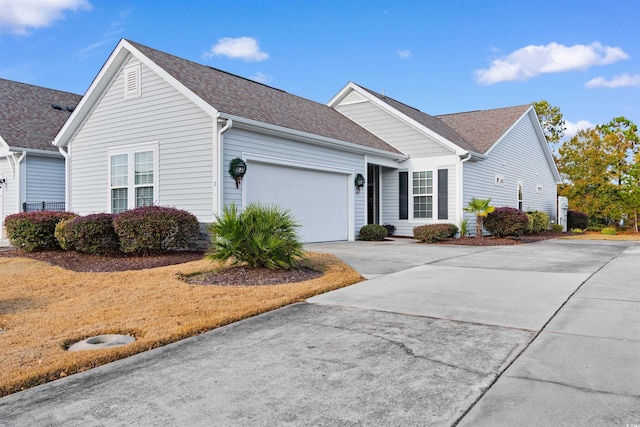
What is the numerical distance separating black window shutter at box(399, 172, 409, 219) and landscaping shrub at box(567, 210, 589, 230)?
12509mm

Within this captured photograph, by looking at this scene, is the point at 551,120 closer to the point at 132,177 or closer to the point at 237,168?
the point at 237,168

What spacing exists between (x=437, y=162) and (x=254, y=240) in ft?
35.1

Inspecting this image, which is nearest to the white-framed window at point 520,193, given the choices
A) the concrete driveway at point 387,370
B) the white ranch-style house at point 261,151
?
the white ranch-style house at point 261,151

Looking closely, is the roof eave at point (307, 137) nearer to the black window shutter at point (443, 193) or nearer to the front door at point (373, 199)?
the front door at point (373, 199)

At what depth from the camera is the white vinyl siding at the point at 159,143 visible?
11211 mm

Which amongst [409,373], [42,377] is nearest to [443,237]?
[409,373]

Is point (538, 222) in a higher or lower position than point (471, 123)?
lower

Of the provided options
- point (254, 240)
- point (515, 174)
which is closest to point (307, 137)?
point (254, 240)

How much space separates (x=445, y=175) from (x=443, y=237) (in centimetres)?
261

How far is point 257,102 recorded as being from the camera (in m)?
13.3

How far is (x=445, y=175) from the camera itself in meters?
16.5

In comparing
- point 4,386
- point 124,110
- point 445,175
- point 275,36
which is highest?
point 275,36

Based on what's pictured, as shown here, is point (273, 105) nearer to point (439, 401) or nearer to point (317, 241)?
point (317, 241)

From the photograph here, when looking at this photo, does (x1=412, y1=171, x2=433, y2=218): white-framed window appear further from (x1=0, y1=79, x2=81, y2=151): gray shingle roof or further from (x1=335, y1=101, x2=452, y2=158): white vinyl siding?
(x1=0, y1=79, x2=81, y2=151): gray shingle roof
